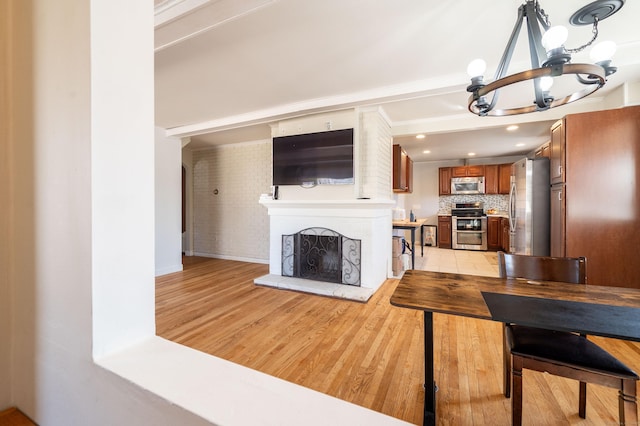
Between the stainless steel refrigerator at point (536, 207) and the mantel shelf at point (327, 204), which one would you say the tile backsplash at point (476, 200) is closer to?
the stainless steel refrigerator at point (536, 207)

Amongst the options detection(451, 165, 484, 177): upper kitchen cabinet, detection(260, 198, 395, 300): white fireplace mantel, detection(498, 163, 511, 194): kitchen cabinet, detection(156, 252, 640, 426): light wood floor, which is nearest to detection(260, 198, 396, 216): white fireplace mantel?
detection(260, 198, 395, 300): white fireplace mantel

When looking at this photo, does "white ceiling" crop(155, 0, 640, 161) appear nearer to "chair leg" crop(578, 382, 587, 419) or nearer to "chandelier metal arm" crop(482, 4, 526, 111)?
"chandelier metal arm" crop(482, 4, 526, 111)

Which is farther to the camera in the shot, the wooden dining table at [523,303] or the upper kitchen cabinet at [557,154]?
the upper kitchen cabinet at [557,154]

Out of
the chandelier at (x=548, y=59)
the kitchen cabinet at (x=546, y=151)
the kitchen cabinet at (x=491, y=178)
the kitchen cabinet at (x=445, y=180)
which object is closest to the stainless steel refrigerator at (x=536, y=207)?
the kitchen cabinet at (x=546, y=151)

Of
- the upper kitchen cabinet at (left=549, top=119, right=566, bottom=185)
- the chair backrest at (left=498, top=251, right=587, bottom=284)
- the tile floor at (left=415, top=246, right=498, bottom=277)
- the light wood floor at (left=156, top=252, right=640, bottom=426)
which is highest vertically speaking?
the upper kitchen cabinet at (left=549, top=119, right=566, bottom=185)

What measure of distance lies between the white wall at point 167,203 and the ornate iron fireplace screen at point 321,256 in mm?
2078

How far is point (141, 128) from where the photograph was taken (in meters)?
0.69

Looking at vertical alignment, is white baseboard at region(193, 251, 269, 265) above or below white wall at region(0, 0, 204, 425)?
below

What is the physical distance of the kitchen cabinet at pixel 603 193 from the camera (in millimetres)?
2549

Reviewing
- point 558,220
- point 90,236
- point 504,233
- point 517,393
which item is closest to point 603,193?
point 558,220

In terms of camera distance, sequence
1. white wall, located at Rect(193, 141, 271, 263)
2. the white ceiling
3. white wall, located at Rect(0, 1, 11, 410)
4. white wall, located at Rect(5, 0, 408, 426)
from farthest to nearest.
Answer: white wall, located at Rect(193, 141, 271, 263) → the white ceiling → white wall, located at Rect(0, 1, 11, 410) → white wall, located at Rect(5, 0, 408, 426)

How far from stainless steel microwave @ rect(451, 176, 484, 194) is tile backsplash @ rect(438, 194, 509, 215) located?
12.1 inches

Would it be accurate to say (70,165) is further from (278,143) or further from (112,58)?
(278,143)

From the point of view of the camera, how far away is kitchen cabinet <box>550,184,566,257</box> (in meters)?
2.80
